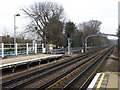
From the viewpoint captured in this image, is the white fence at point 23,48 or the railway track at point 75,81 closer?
the railway track at point 75,81

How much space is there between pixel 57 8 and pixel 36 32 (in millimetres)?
9086

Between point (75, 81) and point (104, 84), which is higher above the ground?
point (104, 84)

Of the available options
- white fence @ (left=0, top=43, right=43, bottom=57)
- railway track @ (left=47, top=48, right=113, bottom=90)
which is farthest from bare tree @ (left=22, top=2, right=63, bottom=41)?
railway track @ (left=47, top=48, right=113, bottom=90)

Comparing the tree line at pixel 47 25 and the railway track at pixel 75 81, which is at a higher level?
the tree line at pixel 47 25

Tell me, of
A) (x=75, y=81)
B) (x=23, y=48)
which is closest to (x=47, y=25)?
(x=23, y=48)

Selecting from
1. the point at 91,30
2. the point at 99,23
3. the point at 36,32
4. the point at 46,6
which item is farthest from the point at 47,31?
the point at 99,23

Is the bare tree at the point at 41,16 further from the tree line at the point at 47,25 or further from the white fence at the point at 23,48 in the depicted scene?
the white fence at the point at 23,48

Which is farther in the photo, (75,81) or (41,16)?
(41,16)

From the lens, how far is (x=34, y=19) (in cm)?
4175

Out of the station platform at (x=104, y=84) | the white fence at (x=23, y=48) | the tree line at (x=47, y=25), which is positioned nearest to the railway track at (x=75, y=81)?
the station platform at (x=104, y=84)

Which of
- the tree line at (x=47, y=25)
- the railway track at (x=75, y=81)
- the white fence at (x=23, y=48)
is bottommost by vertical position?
the railway track at (x=75, y=81)

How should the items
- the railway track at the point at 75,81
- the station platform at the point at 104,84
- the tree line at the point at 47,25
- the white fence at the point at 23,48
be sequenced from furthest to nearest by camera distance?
the tree line at the point at 47,25 < the white fence at the point at 23,48 < the railway track at the point at 75,81 < the station platform at the point at 104,84

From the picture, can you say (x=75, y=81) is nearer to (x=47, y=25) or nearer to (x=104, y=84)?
(x=104, y=84)

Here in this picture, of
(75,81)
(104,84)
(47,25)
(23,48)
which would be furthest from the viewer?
(47,25)
